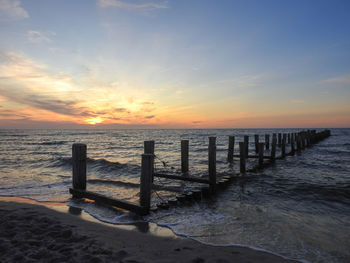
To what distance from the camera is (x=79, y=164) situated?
6805 millimetres

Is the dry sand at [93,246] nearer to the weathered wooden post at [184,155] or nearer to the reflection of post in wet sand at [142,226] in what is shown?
the reflection of post in wet sand at [142,226]

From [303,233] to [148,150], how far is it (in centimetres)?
573

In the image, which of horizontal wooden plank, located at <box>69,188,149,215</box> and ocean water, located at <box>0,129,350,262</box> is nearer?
ocean water, located at <box>0,129,350,262</box>

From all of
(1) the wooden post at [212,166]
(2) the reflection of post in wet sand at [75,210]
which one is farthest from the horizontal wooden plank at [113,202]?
(1) the wooden post at [212,166]

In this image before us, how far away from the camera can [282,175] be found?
11.7 metres

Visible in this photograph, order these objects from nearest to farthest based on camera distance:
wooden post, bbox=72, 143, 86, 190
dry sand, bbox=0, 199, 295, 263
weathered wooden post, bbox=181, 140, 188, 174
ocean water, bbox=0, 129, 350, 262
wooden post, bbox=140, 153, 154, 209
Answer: dry sand, bbox=0, 199, 295, 263
ocean water, bbox=0, 129, 350, 262
wooden post, bbox=140, 153, 154, 209
wooden post, bbox=72, 143, 86, 190
weathered wooden post, bbox=181, 140, 188, 174

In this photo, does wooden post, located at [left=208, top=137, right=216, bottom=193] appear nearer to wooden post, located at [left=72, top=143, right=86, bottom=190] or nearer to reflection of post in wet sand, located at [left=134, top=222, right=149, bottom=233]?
reflection of post in wet sand, located at [left=134, top=222, right=149, bottom=233]

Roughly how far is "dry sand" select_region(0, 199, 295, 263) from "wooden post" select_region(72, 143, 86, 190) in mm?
1973

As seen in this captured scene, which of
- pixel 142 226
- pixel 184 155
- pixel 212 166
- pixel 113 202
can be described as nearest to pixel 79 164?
pixel 113 202

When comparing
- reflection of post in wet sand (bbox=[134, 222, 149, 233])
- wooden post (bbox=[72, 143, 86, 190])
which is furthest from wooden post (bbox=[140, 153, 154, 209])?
wooden post (bbox=[72, 143, 86, 190])

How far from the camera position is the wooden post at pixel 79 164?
6.75m

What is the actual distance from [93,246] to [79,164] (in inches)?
139

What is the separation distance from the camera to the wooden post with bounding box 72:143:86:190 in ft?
22.2

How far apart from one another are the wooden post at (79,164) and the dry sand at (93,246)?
1.97m
